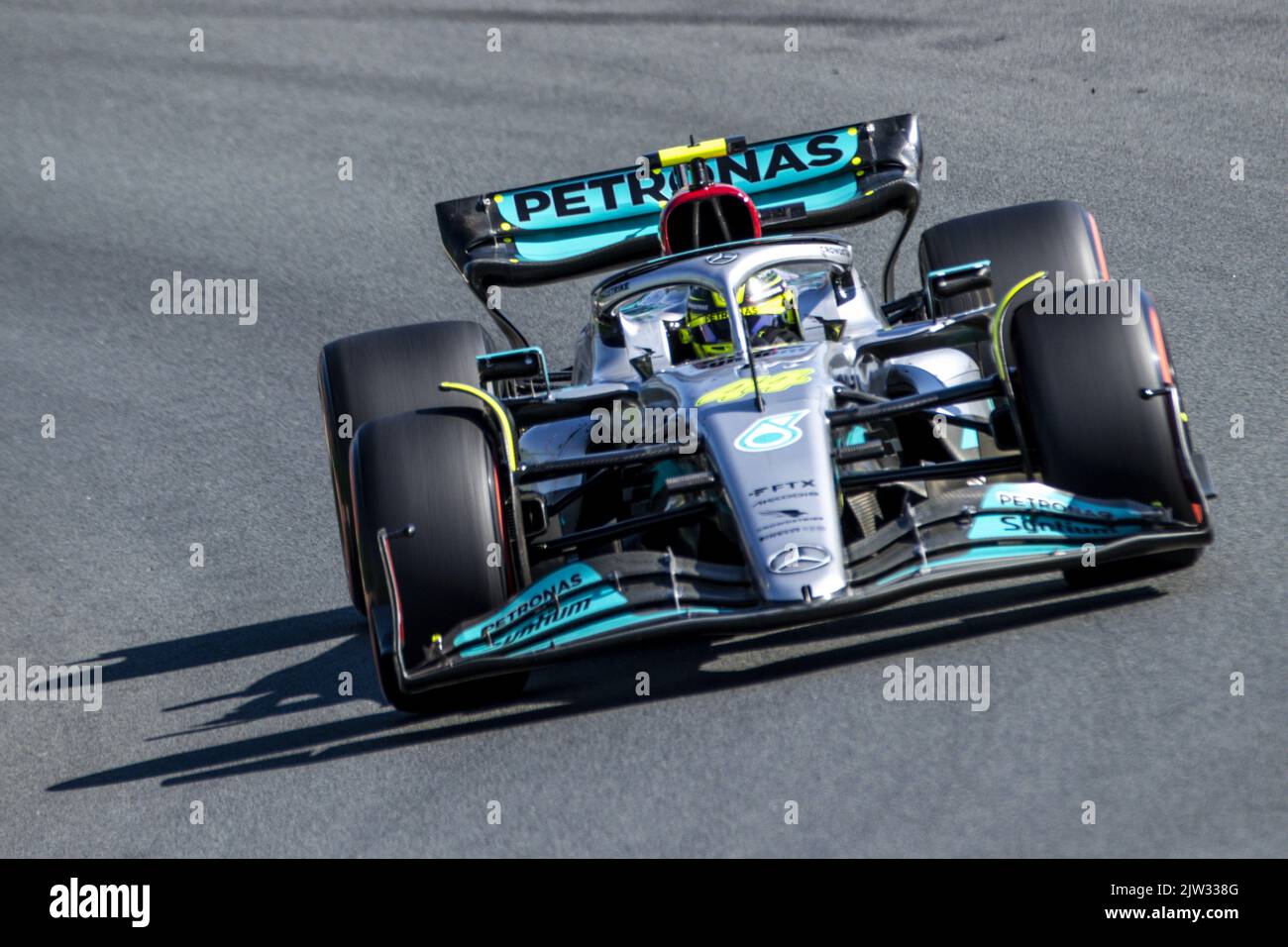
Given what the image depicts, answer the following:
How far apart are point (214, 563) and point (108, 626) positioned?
2.07 feet

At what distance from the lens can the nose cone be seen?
579 centimetres

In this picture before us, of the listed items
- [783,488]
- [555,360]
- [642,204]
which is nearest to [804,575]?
[783,488]

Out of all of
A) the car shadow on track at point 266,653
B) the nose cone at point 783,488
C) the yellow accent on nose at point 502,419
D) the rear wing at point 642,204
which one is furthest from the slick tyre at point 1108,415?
the car shadow on track at point 266,653

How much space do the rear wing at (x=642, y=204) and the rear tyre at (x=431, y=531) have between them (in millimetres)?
2331

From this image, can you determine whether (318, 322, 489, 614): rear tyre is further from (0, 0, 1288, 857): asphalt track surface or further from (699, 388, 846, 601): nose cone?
(699, 388, 846, 601): nose cone

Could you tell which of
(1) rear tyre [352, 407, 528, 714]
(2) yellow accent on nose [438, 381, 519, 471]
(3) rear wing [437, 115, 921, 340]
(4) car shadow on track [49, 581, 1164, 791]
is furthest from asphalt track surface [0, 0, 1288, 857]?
(3) rear wing [437, 115, 921, 340]

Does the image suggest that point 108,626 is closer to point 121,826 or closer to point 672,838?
point 121,826

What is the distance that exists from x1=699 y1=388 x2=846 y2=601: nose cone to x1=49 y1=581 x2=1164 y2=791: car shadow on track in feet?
1.69

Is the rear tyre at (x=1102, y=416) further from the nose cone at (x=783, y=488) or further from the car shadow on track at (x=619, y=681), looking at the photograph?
the nose cone at (x=783, y=488)

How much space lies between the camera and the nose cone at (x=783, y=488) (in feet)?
19.0

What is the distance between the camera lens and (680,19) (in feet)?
52.6

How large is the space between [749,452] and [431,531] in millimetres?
1081

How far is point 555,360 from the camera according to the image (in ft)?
34.9

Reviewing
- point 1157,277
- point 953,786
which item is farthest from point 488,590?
point 1157,277
